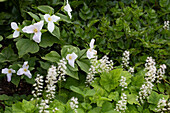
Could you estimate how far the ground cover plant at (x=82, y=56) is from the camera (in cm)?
231

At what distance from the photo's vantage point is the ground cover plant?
2.31m

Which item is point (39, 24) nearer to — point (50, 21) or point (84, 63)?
point (50, 21)

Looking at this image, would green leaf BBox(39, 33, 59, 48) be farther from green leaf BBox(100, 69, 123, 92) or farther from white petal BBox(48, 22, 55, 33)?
green leaf BBox(100, 69, 123, 92)

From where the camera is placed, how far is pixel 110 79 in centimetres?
257

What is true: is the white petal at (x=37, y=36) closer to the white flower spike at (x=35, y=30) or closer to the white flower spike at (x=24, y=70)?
the white flower spike at (x=35, y=30)

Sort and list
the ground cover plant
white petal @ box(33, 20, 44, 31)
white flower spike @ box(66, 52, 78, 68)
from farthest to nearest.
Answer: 1. white flower spike @ box(66, 52, 78, 68)
2. the ground cover plant
3. white petal @ box(33, 20, 44, 31)

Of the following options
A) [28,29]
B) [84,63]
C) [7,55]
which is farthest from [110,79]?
[7,55]

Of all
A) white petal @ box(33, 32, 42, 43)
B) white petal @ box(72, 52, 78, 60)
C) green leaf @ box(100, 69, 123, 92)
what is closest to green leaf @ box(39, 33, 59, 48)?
white petal @ box(33, 32, 42, 43)

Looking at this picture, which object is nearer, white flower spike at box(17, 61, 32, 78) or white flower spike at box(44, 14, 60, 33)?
white flower spike at box(44, 14, 60, 33)

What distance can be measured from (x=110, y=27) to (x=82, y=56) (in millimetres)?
663

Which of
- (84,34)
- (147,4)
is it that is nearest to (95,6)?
(84,34)

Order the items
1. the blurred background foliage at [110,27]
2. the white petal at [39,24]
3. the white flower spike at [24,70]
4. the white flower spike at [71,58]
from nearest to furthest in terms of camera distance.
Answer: the white petal at [39,24]
the white flower spike at [71,58]
the white flower spike at [24,70]
the blurred background foliage at [110,27]

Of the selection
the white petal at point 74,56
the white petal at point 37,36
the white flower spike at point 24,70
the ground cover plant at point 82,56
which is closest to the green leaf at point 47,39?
the ground cover plant at point 82,56

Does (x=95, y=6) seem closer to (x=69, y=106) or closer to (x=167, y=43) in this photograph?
(x=167, y=43)
